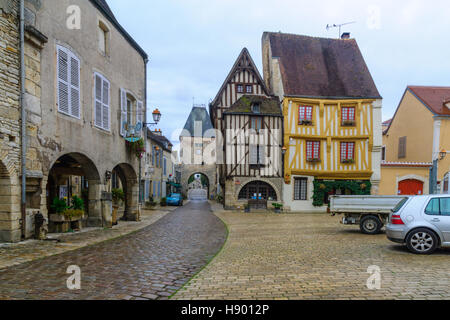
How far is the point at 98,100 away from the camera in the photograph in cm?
Answer: 955

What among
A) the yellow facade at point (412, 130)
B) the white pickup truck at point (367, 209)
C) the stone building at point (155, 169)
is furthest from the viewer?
the stone building at point (155, 169)

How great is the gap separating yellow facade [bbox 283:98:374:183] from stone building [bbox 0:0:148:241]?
10.2m

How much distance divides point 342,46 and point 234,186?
534 inches

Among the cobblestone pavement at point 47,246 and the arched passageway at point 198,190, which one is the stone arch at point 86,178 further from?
the arched passageway at point 198,190

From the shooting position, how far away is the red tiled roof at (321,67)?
19.2m

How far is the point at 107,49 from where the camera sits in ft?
33.7

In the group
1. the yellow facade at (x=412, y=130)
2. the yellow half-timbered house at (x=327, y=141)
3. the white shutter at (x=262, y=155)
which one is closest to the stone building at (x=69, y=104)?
the white shutter at (x=262, y=155)

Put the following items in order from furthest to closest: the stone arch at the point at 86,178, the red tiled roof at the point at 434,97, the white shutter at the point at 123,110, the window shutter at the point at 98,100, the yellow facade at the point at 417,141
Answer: the red tiled roof at the point at 434,97, the yellow facade at the point at 417,141, the white shutter at the point at 123,110, the window shutter at the point at 98,100, the stone arch at the point at 86,178

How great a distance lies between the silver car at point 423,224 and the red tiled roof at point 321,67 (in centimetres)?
1360

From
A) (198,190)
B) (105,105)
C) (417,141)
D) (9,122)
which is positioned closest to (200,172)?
(417,141)

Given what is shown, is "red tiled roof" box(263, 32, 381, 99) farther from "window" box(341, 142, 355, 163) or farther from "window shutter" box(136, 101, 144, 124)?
"window shutter" box(136, 101, 144, 124)

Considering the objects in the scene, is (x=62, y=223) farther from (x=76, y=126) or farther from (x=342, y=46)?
→ (x=342, y=46)

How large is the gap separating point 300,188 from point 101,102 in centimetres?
1364

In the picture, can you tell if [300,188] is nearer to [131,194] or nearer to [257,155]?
[257,155]
